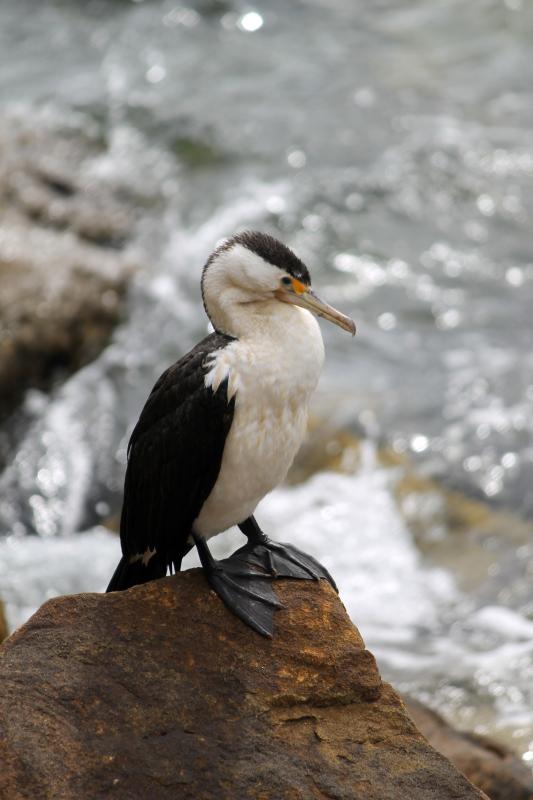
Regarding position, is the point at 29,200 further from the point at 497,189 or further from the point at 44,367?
the point at 497,189

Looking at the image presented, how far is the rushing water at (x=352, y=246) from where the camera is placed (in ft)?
22.9

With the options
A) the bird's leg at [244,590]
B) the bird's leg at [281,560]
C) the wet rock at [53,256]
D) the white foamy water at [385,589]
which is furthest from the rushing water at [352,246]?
the bird's leg at [244,590]

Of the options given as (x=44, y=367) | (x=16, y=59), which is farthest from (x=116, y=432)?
(x=16, y=59)

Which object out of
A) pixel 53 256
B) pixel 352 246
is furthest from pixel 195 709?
pixel 352 246

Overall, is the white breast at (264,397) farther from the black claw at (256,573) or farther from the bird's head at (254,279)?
the black claw at (256,573)

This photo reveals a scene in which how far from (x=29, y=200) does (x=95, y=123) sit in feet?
9.68

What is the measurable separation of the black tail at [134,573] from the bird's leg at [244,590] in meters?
0.18

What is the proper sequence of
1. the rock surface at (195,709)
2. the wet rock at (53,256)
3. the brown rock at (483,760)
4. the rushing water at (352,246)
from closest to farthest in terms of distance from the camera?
the rock surface at (195,709), the brown rock at (483,760), the rushing water at (352,246), the wet rock at (53,256)

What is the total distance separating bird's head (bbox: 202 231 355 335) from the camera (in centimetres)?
391

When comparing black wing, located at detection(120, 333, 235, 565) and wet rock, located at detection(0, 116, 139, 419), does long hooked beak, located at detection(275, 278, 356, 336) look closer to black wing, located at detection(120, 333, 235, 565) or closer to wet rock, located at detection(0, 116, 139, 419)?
black wing, located at detection(120, 333, 235, 565)

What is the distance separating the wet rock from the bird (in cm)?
394

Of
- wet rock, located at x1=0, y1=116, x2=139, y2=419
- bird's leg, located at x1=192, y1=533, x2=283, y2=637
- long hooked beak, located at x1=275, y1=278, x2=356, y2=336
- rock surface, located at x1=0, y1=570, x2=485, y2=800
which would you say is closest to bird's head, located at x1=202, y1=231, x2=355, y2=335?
long hooked beak, located at x1=275, y1=278, x2=356, y2=336

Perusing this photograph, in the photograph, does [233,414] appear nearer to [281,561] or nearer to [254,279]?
[254,279]

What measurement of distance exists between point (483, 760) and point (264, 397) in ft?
6.60
